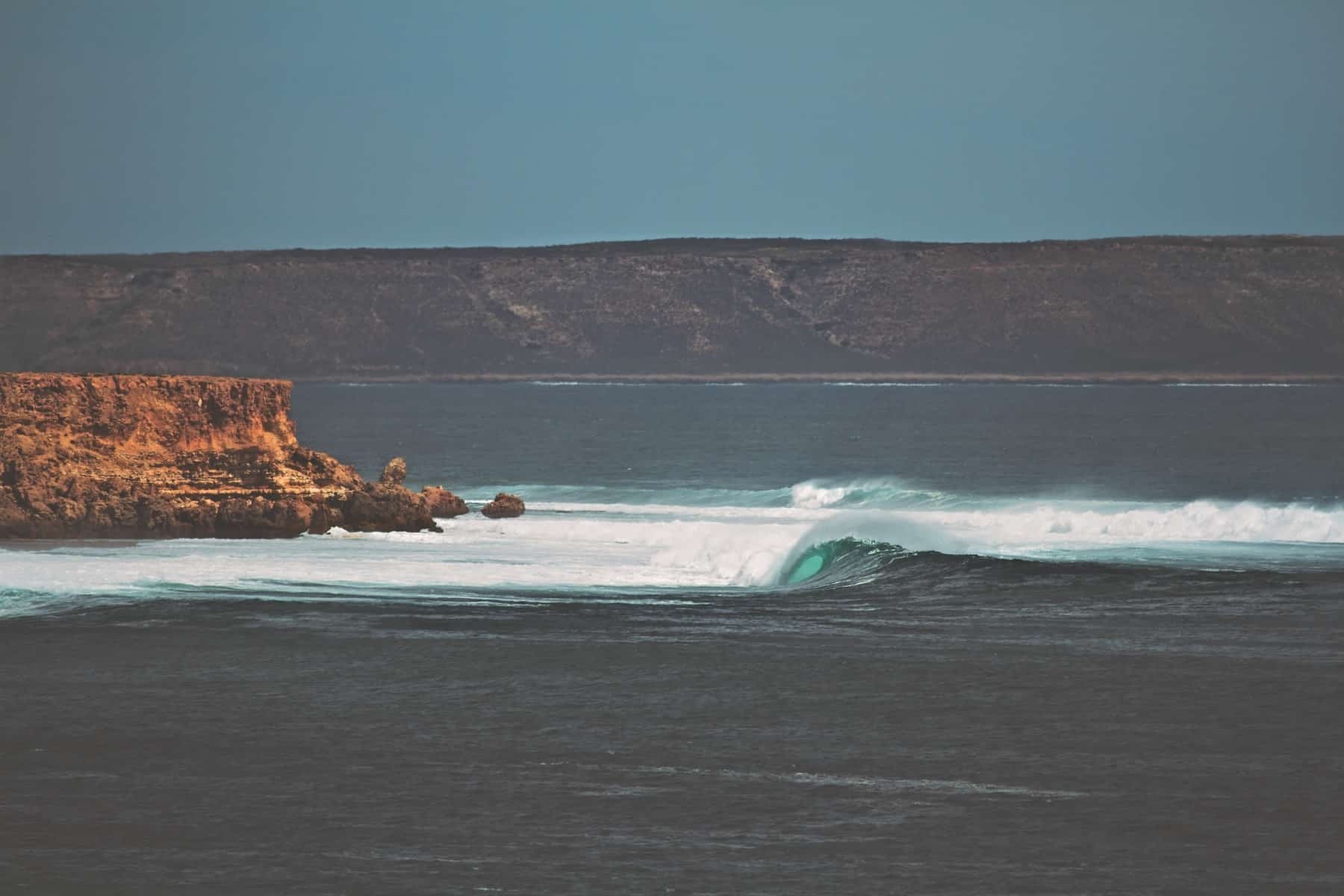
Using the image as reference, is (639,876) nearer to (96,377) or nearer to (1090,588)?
(1090,588)

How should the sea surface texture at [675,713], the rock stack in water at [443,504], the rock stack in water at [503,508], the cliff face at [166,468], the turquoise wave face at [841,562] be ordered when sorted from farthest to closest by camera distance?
1. the rock stack in water at [503,508]
2. the rock stack in water at [443,504]
3. the cliff face at [166,468]
4. the turquoise wave face at [841,562]
5. the sea surface texture at [675,713]

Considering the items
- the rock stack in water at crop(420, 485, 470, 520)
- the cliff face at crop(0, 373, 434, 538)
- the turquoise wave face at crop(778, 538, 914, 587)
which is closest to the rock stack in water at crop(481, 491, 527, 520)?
the rock stack in water at crop(420, 485, 470, 520)

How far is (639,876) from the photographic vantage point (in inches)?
477

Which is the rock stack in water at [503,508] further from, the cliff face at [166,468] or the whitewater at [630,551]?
the cliff face at [166,468]

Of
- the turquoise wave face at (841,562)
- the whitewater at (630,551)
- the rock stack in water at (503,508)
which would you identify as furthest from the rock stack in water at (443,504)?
the turquoise wave face at (841,562)

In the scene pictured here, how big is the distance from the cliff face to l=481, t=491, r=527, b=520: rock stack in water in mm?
4700

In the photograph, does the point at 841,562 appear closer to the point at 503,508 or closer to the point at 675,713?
the point at 503,508

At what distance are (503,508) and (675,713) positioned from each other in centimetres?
2544

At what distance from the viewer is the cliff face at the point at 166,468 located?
1346 inches

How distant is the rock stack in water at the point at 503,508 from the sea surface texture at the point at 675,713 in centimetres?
283

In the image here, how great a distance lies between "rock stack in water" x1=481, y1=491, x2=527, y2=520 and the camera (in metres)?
42.4

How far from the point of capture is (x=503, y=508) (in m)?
42.6

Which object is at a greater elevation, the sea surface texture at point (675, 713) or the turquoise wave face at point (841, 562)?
the turquoise wave face at point (841, 562)

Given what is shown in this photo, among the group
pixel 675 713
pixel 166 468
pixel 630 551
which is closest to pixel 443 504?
pixel 166 468
